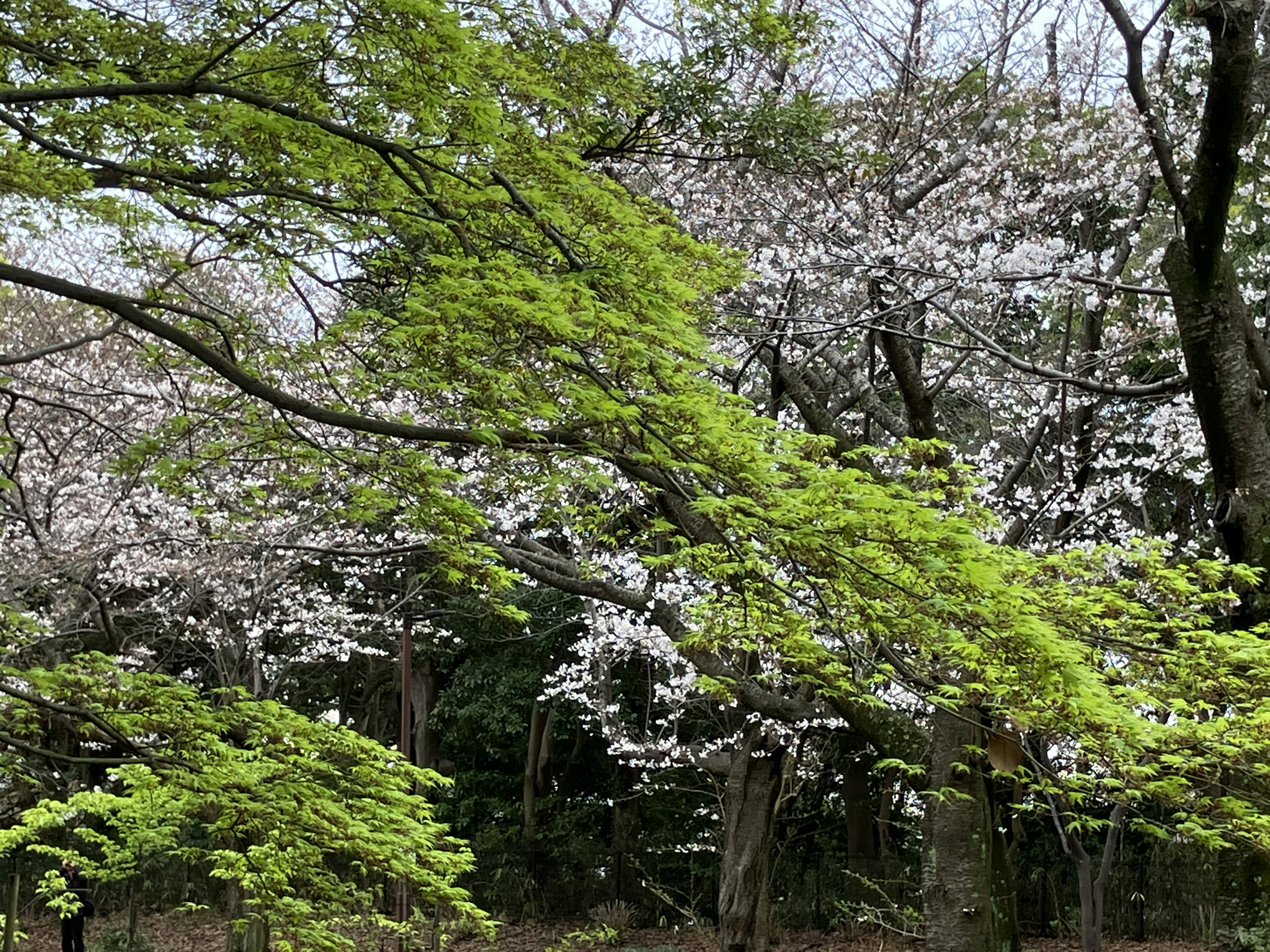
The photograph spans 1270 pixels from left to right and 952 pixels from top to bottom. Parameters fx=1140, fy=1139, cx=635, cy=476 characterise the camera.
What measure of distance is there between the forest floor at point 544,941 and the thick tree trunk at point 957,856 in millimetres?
7080

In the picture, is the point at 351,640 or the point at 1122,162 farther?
the point at 351,640

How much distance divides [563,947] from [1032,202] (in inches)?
446

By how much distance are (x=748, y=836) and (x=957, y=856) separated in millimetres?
5676

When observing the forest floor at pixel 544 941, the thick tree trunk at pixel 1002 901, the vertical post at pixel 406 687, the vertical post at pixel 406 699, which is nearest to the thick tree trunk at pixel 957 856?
the thick tree trunk at pixel 1002 901

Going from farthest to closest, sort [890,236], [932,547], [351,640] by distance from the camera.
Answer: [351,640]
[890,236]
[932,547]

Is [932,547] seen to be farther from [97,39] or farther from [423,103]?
[97,39]

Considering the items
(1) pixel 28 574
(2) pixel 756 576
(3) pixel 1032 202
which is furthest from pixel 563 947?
(2) pixel 756 576

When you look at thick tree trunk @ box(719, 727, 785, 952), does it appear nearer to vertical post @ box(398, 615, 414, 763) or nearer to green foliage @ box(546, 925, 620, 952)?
green foliage @ box(546, 925, 620, 952)

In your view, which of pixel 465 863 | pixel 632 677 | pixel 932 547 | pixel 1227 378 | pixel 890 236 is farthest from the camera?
pixel 632 677

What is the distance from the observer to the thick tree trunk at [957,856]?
7457mm

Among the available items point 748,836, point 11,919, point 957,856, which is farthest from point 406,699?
point 957,856

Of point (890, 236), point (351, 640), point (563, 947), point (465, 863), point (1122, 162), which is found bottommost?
point (563, 947)

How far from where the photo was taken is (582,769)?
21.7m

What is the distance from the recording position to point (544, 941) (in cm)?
1711
